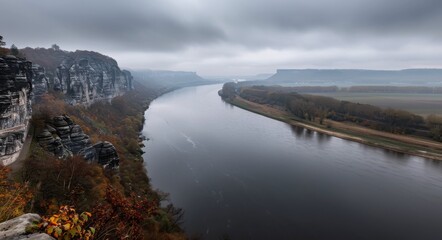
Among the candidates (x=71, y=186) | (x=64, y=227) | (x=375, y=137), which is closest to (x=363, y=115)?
(x=375, y=137)

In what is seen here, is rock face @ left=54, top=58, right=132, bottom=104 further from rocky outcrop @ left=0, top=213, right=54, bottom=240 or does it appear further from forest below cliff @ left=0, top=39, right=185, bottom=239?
rocky outcrop @ left=0, top=213, right=54, bottom=240

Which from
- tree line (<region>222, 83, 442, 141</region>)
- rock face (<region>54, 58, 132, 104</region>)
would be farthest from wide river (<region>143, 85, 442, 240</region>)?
rock face (<region>54, 58, 132, 104</region>)

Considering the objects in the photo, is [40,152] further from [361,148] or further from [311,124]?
[311,124]

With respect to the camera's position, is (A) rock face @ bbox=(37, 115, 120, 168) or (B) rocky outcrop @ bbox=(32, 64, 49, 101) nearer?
(A) rock face @ bbox=(37, 115, 120, 168)

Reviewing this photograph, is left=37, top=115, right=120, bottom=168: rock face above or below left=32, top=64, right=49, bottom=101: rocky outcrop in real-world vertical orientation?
below

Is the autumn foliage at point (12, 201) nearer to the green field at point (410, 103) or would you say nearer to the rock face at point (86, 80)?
the rock face at point (86, 80)
